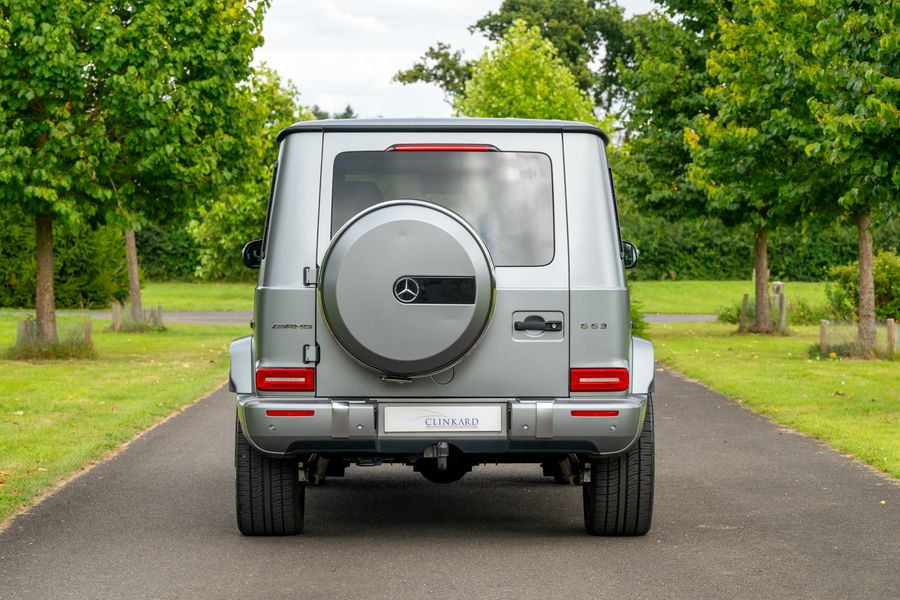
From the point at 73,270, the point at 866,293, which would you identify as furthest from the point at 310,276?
the point at 73,270

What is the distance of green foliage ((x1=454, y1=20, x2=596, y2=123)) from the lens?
41344 millimetres

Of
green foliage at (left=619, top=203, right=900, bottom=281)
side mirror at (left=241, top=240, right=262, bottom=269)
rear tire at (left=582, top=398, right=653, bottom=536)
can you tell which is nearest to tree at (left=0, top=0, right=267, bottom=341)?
side mirror at (left=241, top=240, right=262, bottom=269)

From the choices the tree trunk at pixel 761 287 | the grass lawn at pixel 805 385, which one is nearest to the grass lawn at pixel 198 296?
the tree trunk at pixel 761 287

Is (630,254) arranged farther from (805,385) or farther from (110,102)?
(110,102)

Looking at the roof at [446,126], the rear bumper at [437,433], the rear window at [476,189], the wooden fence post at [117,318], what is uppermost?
the roof at [446,126]

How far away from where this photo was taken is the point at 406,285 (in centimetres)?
664

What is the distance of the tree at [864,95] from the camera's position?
39.5 feet

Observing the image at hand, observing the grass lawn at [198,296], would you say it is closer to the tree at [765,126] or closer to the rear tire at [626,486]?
the tree at [765,126]

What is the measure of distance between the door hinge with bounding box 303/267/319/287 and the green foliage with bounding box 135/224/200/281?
45.5m

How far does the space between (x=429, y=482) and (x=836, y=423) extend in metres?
4.89

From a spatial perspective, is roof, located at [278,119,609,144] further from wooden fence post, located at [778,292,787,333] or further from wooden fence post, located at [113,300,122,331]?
wooden fence post, located at [113,300,122,331]

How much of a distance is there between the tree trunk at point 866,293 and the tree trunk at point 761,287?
481cm

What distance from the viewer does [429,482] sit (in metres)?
9.71

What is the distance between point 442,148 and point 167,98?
532 inches
